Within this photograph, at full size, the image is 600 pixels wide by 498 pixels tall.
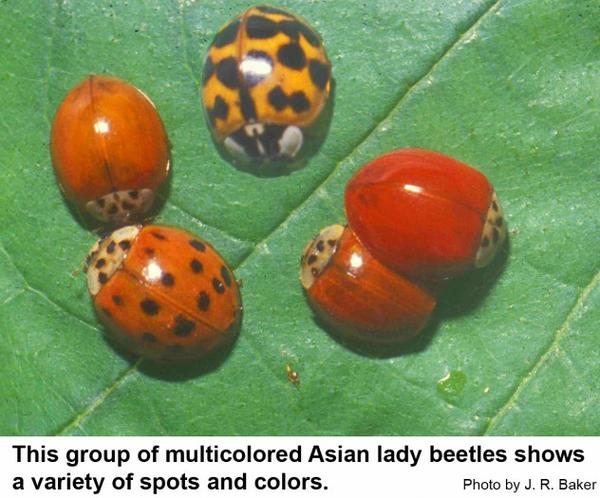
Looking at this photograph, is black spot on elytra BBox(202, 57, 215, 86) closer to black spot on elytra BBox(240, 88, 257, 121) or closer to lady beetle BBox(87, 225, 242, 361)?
black spot on elytra BBox(240, 88, 257, 121)

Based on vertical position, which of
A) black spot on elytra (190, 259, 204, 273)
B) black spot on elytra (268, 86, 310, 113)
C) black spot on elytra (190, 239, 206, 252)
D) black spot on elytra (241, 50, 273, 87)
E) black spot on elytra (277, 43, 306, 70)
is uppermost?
black spot on elytra (277, 43, 306, 70)

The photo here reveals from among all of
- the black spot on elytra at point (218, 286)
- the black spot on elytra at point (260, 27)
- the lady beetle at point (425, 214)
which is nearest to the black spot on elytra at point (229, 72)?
the black spot on elytra at point (260, 27)

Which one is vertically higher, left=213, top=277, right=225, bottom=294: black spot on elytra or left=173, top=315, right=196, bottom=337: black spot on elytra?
left=213, top=277, right=225, bottom=294: black spot on elytra

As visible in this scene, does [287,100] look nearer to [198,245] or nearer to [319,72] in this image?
[319,72]

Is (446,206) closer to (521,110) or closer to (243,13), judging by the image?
(521,110)

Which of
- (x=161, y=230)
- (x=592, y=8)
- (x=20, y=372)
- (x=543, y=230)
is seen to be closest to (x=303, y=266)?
(x=161, y=230)

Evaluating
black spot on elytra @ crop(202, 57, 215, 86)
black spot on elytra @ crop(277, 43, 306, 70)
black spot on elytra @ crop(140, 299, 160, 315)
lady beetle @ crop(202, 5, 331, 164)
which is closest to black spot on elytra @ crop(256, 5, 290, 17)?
lady beetle @ crop(202, 5, 331, 164)
